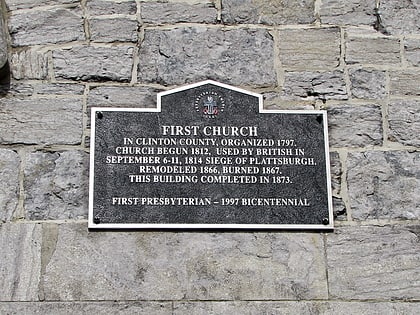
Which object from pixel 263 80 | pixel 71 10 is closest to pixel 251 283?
pixel 263 80

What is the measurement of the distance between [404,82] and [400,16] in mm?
422

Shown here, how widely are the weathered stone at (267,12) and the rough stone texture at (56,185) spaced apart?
1.18 m

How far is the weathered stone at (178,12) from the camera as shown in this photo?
452 cm

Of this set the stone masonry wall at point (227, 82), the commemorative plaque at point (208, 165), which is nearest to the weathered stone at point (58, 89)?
the stone masonry wall at point (227, 82)

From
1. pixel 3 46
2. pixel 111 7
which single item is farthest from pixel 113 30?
pixel 3 46

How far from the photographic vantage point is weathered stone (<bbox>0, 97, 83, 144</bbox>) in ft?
13.9

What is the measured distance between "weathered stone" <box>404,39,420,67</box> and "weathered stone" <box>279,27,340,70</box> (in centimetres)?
39

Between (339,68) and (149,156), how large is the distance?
1189 millimetres

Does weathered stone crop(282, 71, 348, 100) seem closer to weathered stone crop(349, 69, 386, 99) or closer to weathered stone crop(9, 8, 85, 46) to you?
weathered stone crop(349, 69, 386, 99)

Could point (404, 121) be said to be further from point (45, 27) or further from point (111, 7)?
point (45, 27)

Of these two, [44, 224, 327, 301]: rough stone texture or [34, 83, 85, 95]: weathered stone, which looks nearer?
[44, 224, 327, 301]: rough stone texture

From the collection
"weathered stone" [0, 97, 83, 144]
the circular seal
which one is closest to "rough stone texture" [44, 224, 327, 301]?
"weathered stone" [0, 97, 83, 144]

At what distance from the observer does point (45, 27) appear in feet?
14.6

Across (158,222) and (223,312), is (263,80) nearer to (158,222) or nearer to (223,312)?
(158,222)
